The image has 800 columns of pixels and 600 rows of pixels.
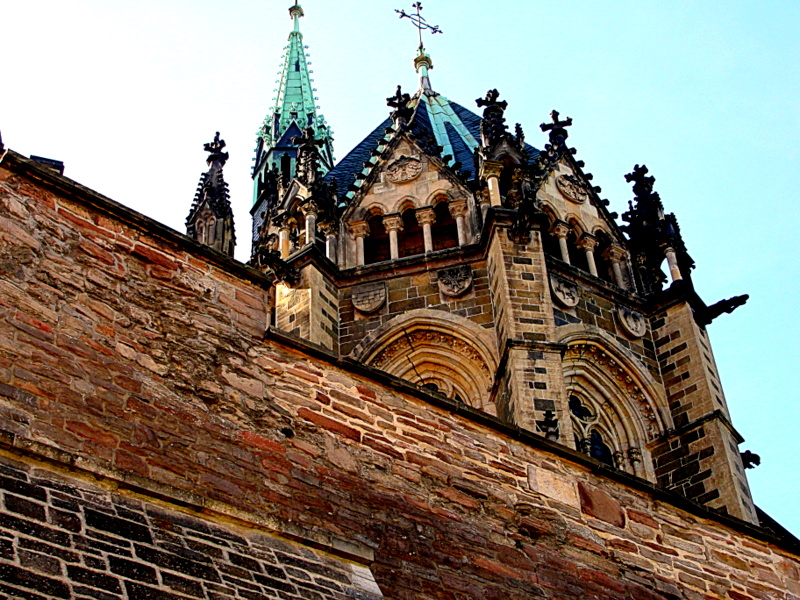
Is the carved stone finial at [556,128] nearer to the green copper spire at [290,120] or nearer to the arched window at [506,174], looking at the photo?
the arched window at [506,174]

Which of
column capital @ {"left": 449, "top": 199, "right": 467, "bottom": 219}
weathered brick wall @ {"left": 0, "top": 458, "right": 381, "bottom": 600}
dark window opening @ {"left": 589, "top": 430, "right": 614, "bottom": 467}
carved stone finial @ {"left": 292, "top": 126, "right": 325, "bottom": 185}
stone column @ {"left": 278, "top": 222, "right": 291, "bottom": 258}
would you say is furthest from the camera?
carved stone finial @ {"left": 292, "top": 126, "right": 325, "bottom": 185}

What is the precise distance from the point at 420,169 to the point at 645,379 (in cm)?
583

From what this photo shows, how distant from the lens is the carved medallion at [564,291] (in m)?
21.7

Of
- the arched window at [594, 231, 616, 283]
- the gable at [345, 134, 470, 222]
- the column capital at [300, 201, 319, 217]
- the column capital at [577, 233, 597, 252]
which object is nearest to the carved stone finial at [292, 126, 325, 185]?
the column capital at [300, 201, 319, 217]

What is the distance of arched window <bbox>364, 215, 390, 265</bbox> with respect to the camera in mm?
23547

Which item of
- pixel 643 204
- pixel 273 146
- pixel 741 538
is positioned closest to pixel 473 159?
pixel 643 204

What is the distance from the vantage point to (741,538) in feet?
35.4

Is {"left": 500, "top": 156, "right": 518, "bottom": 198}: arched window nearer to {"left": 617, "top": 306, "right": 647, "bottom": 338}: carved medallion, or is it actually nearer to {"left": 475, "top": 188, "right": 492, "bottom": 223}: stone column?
{"left": 475, "top": 188, "right": 492, "bottom": 223}: stone column

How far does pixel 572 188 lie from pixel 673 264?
239cm

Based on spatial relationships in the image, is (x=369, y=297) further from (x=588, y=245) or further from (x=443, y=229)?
(x=588, y=245)

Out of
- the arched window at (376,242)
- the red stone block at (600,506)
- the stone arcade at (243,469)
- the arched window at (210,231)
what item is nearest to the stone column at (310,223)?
the arched window at (376,242)

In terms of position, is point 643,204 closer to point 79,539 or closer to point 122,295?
point 122,295

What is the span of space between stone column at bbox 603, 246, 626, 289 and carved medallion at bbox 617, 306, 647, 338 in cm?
94

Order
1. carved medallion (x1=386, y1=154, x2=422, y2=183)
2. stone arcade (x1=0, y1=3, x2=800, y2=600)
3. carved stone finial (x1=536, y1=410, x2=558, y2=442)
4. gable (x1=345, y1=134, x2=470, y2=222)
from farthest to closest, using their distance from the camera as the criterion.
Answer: carved medallion (x1=386, y1=154, x2=422, y2=183), gable (x1=345, y1=134, x2=470, y2=222), carved stone finial (x1=536, y1=410, x2=558, y2=442), stone arcade (x1=0, y1=3, x2=800, y2=600)
